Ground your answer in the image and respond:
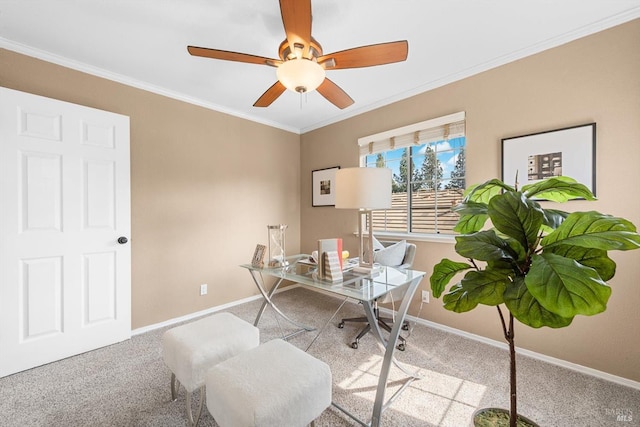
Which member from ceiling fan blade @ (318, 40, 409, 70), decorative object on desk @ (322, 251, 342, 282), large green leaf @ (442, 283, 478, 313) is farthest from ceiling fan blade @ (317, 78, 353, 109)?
large green leaf @ (442, 283, 478, 313)

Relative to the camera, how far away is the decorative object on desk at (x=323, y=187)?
3.77 m

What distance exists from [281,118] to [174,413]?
133 inches

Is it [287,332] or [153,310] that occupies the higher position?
[153,310]

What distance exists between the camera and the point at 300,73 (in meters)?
1.56

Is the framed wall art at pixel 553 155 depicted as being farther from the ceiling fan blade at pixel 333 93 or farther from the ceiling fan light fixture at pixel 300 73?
the ceiling fan light fixture at pixel 300 73

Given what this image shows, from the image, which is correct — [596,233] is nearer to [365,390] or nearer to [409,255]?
[365,390]

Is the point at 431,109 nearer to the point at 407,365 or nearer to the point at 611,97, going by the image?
the point at 611,97

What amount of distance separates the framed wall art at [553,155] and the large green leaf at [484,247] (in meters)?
1.44

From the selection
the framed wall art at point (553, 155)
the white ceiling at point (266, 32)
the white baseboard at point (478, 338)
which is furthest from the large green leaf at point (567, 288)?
the white baseboard at point (478, 338)

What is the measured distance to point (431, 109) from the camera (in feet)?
9.08

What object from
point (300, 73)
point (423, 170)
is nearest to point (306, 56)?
point (300, 73)

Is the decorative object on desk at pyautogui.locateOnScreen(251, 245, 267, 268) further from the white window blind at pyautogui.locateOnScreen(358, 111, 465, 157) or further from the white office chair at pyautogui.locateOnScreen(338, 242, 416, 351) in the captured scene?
the white window blind at pyautogui.locateOnScreen(358, 111, 465, 157)

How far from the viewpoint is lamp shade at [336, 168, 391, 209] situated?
176 centimetres

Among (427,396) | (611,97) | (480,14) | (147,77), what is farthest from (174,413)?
(611,97)
